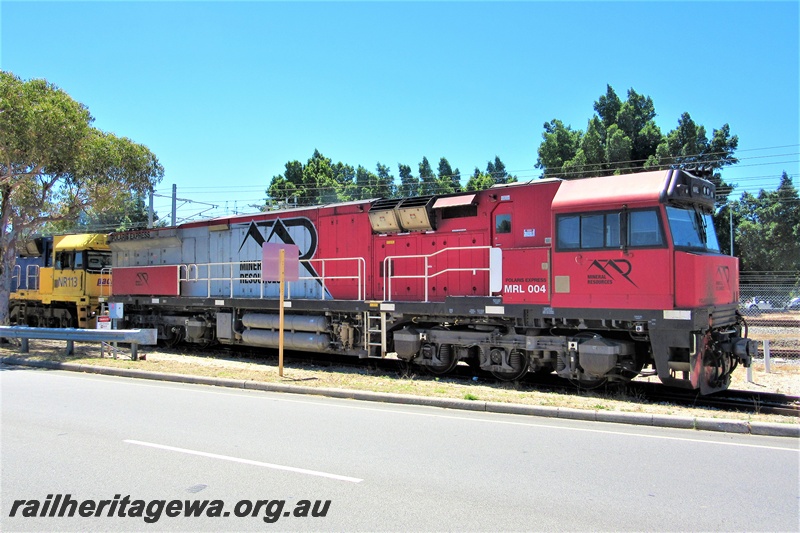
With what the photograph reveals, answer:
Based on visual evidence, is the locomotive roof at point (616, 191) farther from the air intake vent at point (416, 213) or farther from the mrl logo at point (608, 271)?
the air intake vent at point (416, 213)

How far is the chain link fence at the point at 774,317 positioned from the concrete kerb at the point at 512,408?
10036mm

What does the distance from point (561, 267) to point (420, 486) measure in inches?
253

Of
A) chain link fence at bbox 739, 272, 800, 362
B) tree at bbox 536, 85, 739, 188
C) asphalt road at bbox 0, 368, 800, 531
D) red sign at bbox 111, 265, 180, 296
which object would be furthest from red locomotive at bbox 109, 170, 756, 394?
tree at bbox 536, 85, 739, 188

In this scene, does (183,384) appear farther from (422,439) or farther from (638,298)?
(638,298)

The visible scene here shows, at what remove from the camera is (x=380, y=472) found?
6020 mm

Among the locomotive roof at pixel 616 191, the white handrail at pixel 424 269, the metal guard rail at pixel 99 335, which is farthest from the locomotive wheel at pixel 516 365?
the metal guard rail at pixel 99 335

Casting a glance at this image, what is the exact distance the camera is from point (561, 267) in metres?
10.9

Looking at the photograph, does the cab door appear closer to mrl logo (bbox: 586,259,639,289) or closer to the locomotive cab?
the locomotive cab

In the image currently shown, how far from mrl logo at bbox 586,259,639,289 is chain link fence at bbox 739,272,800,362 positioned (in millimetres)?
9210

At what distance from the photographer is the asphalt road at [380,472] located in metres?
4.84

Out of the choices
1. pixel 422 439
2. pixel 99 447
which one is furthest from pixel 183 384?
pixel 422 439

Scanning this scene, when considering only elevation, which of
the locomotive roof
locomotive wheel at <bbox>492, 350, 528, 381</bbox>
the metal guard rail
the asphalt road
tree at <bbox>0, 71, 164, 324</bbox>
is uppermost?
tree at <bbox>0, 71, 164, 324</bbox>

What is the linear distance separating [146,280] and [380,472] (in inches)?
619

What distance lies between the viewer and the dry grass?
9352 millimetres
